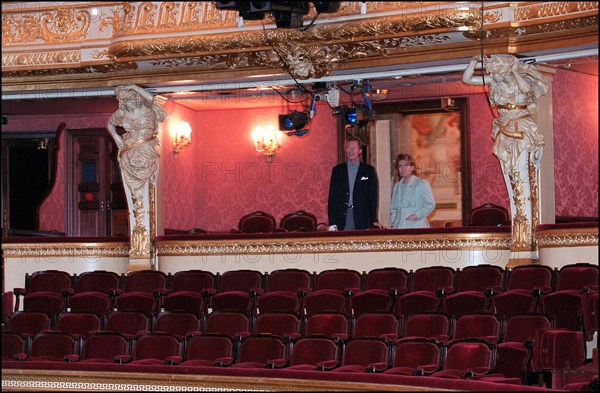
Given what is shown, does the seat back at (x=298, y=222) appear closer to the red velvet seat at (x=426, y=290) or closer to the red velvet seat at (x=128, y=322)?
the red velvet seat at (x=426, y=290)

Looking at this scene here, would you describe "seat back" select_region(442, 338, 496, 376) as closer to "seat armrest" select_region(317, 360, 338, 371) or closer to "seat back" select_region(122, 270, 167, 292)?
"seat armrest" select_region(317, 360, 338, 371)

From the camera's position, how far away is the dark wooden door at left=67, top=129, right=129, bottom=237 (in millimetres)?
10742

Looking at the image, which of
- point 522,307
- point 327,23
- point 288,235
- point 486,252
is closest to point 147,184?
point 288,235

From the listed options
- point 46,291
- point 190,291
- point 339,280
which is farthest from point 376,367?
point 46,291

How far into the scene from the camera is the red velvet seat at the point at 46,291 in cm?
782

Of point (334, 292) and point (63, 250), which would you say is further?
point (63, 250)

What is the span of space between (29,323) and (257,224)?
2.40 meters

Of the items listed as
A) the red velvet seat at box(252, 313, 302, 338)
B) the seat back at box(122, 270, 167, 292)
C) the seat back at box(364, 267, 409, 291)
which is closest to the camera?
the red velvet seat at box(252, 313, 302, 338)

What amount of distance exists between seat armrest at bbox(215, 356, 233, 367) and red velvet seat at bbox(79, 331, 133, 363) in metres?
0.59

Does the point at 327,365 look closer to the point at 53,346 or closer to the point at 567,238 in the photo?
the point at 53,346

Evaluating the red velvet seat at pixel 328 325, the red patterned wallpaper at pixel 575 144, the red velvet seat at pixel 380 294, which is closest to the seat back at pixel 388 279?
the red velvet seat at pixel 380 294

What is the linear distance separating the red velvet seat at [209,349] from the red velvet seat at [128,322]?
32.1 inches

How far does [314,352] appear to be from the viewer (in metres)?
5.97

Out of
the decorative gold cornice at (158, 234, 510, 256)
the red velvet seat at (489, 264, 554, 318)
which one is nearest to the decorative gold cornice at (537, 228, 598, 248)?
the decorative gold cornice at (158, 234, 510, 256)
